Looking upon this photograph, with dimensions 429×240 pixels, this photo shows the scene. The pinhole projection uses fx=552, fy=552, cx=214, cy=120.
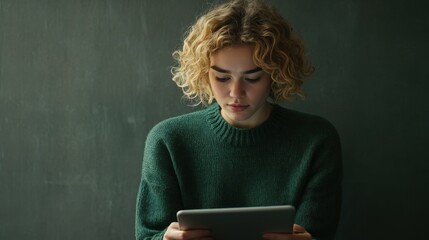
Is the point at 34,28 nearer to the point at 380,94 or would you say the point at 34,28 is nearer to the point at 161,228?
the point at 161,228

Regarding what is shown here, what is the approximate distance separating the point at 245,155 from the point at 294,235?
0.94 ft

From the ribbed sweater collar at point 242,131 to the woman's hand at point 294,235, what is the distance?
273mm

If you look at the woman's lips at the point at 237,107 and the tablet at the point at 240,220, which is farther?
the woman's lips at the point at 237,107

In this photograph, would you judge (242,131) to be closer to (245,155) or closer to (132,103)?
(245,155)

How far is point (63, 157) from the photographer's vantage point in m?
1.70

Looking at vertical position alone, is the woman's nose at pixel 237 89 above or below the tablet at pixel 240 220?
above

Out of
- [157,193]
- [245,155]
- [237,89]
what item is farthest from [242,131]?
[157,193]

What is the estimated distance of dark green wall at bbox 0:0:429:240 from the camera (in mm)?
1627

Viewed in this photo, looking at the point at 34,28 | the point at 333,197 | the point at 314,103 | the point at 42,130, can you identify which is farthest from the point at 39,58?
the point at 333,197

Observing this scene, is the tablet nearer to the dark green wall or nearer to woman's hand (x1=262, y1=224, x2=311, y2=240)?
woman's hand (x1=262, y1=224, x2=311, y2=240)

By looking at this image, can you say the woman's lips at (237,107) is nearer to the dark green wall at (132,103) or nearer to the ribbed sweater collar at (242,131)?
the ribbed sweater collar at (242,131)

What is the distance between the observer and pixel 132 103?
168 centimetres

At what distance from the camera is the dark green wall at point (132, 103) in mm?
1627

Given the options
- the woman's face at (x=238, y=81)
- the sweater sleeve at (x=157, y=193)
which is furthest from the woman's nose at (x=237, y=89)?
the sweater sleeve at (x=157, y=193)
